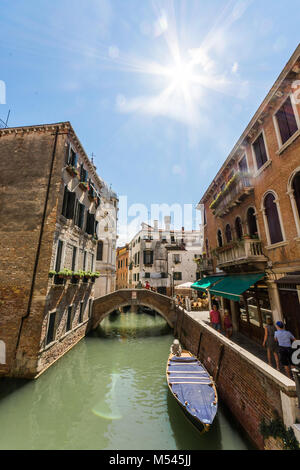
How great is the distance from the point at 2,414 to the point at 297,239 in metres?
12.5

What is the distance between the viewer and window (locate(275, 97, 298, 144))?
766 cm

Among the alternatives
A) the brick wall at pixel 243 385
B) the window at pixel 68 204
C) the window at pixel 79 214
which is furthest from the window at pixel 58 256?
the brick wall at pixel 243 385

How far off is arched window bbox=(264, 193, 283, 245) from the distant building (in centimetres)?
1997

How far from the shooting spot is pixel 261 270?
30.6 ft

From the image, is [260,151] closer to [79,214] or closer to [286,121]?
[286,121]

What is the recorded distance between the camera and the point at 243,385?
628cm

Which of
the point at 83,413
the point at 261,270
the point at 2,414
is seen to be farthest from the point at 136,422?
the point at 261,270

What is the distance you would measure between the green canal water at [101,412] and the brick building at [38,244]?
1421mm

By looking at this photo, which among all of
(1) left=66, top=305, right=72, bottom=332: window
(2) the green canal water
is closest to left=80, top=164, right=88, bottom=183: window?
(1) left=66, top=305, right=72, bottom=332: window

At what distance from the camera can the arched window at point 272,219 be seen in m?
8.47

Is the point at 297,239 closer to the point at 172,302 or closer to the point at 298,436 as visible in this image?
the point at 298,436

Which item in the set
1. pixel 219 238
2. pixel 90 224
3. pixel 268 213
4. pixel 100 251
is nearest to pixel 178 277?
pixel 100 251

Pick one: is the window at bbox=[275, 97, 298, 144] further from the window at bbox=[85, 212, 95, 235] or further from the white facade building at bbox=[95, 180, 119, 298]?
the white facade building at bbox=[95, 180, 119, 298]

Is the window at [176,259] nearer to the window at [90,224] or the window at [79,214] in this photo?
the window at [90,224]
